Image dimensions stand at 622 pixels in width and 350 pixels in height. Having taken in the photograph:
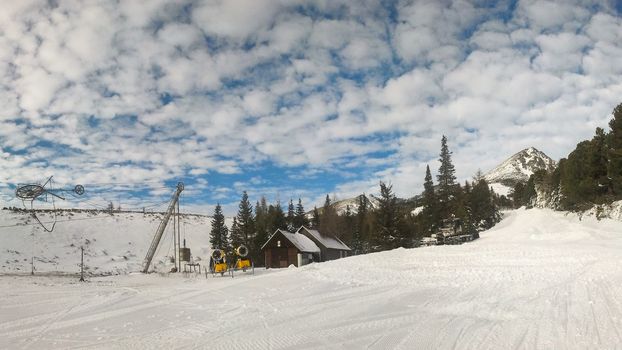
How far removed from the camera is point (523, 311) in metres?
11.6

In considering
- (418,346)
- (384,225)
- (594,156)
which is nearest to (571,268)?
(418,346)

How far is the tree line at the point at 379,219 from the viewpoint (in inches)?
2359

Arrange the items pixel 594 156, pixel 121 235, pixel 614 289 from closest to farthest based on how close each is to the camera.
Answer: pixel 614 289 < pixel 594 156 < pixel 121 235

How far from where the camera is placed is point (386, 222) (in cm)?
5828

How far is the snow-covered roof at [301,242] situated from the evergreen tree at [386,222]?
8494 mm

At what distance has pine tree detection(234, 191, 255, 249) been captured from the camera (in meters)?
73.2

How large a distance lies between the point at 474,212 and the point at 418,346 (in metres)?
83.1

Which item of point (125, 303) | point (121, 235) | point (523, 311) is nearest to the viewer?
point (523, 311)

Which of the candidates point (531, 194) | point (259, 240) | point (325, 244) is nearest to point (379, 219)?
point (325, 244)

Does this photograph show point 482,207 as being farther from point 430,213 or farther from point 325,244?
point 325,244

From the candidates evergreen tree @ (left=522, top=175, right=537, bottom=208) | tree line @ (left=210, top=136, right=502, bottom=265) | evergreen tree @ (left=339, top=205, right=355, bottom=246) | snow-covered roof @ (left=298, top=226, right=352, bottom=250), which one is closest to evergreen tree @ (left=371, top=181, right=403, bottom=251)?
tree line @ (left=210, top=136, right=502, bottom=265)

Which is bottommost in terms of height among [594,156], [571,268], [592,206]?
[571,268]

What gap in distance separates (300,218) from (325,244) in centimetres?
2971

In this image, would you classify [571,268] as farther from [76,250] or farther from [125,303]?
[76,250]
